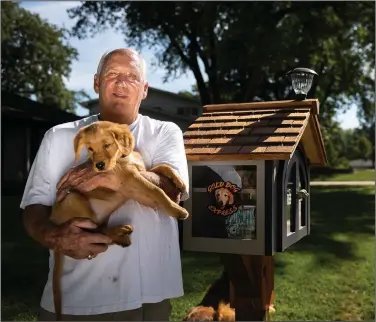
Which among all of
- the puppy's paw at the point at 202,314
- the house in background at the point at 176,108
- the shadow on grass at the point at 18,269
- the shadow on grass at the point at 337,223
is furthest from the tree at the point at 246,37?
the puppy's paw at the point at 202,314

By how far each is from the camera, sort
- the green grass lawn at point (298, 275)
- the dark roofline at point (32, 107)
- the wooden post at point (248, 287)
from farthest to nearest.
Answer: the green grass lawn at point (298, 275) < the dark roofline at point (32, 107) < the wooden post at point (248, 287)

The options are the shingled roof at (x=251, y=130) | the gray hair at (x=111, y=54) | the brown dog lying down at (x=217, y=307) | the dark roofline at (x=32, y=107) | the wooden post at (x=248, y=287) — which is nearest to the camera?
the gray hair at (x=111, y=54)

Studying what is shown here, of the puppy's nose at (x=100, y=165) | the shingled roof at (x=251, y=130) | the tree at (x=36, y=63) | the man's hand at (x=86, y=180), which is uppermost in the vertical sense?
the tree at (x=36, y=63)

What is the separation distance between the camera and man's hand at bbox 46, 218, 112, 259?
61.9 inches

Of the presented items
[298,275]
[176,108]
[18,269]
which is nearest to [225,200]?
[298,275]

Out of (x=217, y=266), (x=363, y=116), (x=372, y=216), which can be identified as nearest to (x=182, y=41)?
(x=372, y=216)

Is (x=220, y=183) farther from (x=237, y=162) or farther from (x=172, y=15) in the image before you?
(x=172, y=15)

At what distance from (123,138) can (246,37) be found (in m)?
6.03

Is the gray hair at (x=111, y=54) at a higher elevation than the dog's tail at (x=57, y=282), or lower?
higher

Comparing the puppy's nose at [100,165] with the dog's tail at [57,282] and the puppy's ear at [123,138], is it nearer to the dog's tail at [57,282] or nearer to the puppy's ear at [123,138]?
the puppy's ear at [123,138]

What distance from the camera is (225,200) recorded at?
2.18 m

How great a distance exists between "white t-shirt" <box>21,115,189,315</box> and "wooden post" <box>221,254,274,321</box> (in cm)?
73

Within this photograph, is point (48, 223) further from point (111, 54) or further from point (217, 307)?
point (217, 307)

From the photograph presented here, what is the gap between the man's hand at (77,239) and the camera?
157 cm
